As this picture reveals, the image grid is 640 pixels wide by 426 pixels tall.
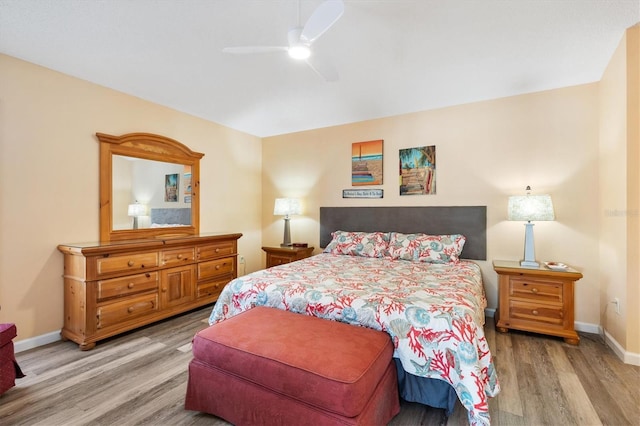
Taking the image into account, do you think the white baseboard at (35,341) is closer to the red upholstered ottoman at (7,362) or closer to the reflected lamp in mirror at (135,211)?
the red upholstered ottoman at (7,362)

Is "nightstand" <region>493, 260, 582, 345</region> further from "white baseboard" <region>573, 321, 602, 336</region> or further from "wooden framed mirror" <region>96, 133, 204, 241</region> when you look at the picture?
"wooden framed mirror" <region>96, 133, 204, 241</region>

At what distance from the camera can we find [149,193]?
345cm

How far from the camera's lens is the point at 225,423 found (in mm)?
1680

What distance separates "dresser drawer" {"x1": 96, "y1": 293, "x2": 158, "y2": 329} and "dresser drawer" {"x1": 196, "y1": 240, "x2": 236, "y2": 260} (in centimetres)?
68

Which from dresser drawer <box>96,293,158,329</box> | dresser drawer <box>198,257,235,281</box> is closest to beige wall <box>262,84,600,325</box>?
dresser drawer <box>198,257,235,281</box>

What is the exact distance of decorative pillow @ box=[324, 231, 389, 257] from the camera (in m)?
3.52

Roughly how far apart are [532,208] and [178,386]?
3.43 meters

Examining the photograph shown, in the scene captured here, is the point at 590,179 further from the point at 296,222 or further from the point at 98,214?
the point at 98,214

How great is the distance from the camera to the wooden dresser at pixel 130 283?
2.55 meters

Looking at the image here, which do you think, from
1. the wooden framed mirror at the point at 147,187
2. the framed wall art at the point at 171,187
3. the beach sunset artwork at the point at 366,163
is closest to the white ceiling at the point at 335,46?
the wooden framed mirror at the point at 147,187

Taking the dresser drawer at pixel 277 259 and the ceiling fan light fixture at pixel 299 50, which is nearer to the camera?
the ceiling fan light fixture at pixel 299 50

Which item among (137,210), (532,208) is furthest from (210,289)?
(532,208)

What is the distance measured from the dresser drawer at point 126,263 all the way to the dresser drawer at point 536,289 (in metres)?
3.67

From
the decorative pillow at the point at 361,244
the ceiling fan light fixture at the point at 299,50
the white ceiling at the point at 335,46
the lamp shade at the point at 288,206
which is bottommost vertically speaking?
the decorative pillow at the point at 361,244
